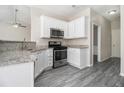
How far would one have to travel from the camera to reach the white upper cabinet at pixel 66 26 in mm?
3306

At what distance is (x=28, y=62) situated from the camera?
1140 millimetres

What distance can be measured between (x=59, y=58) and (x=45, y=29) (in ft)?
4.41

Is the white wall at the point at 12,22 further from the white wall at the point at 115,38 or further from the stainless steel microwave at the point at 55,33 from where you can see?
the white wall at the point at 115,38

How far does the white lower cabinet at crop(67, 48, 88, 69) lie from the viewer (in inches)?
126

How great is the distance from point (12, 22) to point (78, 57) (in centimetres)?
257

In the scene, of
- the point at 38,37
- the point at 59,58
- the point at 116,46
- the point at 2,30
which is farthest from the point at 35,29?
the point at 116,46

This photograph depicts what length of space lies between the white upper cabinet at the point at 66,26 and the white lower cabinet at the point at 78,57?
0.67 meters

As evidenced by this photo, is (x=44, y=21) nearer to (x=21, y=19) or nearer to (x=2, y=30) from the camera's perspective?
(x=21, y=19)

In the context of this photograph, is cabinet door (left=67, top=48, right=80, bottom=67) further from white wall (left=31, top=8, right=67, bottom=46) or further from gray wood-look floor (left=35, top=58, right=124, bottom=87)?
white wall (left=31, top=8, right=67, bottom=46)

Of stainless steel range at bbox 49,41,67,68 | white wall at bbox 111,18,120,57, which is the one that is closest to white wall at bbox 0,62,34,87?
stainless steel range at bbox 49,41,67,68

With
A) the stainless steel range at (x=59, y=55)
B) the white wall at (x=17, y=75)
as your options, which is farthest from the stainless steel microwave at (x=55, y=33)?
the white wall at (x=17, y=75)

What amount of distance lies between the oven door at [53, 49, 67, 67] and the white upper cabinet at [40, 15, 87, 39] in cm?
83

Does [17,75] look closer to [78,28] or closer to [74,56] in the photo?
[74,56]

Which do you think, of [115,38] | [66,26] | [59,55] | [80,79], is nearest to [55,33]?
[66,26]
